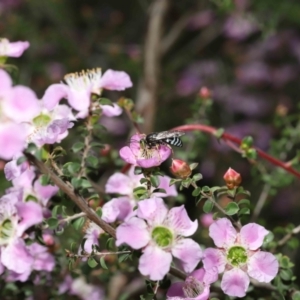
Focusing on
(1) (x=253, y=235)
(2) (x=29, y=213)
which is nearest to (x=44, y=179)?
(2) (x=29, y=213)

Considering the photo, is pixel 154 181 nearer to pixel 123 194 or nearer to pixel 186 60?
pixel 123 194

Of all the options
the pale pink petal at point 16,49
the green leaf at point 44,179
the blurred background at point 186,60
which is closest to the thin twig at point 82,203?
the green leaf at point 44,179

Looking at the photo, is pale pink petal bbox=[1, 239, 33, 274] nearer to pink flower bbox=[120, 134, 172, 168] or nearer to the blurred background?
pink flower bbox=[120, 134, 172, 168]

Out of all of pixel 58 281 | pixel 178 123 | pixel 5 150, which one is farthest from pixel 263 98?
pixel 5 150

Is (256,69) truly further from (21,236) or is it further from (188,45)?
(21,236)

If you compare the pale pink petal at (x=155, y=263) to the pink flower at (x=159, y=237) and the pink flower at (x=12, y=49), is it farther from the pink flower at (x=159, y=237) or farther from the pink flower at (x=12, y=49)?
the pink flower at (x=12, y=49)

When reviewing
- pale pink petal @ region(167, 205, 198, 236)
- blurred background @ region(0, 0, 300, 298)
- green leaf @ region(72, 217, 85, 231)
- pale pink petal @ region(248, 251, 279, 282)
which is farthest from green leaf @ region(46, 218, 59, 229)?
blurred background @ region(0, 0, 300, 298)

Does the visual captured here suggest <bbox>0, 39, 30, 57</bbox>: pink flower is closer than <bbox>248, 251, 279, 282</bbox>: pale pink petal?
No
